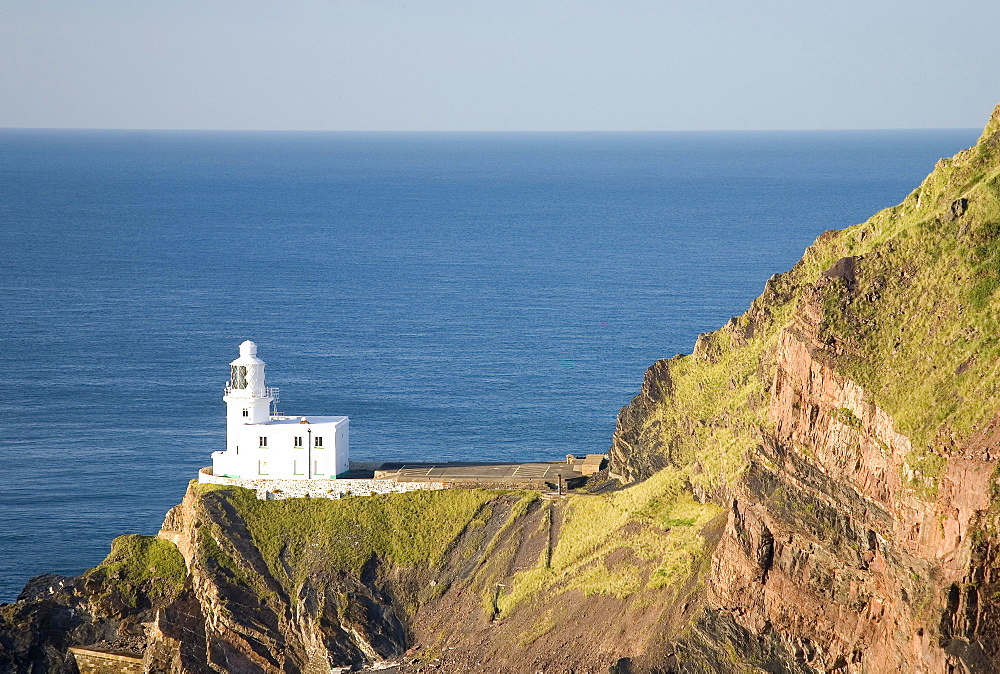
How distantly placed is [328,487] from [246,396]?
21.4 ft

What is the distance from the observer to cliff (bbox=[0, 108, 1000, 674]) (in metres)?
58.2

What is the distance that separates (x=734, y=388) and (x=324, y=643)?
2325 centimetres

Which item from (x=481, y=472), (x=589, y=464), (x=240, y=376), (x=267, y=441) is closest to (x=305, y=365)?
(x=240, y=376)

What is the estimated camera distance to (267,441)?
82750mm

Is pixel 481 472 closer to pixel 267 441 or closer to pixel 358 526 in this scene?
pixel 358 526

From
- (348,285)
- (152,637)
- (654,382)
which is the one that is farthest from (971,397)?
(348,285)

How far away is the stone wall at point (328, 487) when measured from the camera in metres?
81.1

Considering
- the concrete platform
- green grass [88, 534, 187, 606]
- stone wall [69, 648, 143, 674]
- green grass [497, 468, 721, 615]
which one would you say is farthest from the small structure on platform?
stone wall [69, 648, 143, 674]

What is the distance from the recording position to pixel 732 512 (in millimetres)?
65312

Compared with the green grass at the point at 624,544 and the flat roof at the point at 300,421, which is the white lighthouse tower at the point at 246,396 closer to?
the flat roof at the point at 300,421

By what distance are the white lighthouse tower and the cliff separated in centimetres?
391

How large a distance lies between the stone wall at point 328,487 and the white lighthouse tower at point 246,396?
298cm

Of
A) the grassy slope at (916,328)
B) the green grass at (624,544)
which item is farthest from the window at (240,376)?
the grassy slope at (916,328)

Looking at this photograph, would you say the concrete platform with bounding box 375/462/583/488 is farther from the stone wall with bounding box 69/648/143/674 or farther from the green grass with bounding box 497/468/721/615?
the stone wall with bounding box 69/648/143/674
